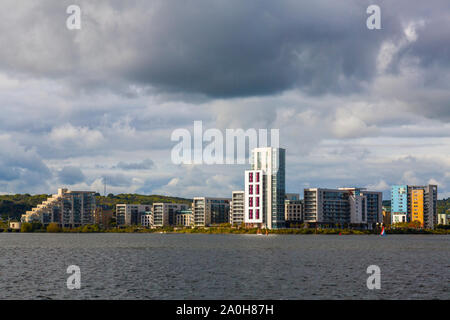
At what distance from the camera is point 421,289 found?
235ft

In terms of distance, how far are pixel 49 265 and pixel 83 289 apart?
3663 centimetres

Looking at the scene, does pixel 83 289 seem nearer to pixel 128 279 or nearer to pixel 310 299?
pixel 128 279
